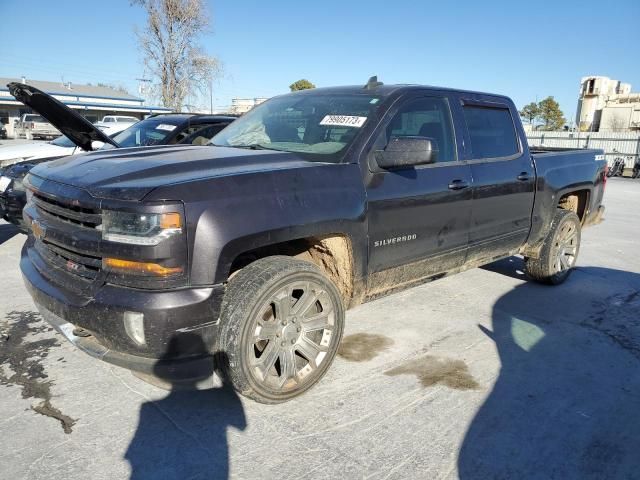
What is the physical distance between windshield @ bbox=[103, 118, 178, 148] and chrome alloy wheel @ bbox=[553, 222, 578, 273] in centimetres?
536

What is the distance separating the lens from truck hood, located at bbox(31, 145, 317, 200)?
2.54m

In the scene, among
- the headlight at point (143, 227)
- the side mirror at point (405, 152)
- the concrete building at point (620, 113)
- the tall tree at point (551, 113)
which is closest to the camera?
the headlight at point (143, 227)

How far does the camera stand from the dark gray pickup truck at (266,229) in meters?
2.45

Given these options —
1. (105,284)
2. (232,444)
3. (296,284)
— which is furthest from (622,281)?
(105,284)

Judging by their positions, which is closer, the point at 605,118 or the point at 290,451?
the point at 290,451

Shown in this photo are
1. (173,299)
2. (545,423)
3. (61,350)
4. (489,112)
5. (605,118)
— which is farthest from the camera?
(605,118)

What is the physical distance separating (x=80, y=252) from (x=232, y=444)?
1279 mm

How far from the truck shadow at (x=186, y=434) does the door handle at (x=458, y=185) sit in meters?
2.16

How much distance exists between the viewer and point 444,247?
3873 millimetres

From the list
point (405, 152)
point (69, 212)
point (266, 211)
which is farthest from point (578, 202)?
point (69, 212)

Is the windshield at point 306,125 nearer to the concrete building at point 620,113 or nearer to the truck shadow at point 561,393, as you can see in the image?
the truck shadow at point 561,393

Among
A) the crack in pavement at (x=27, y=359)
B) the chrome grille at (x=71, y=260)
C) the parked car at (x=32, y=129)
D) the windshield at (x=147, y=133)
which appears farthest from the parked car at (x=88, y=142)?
the parked car at (x=32, y=129)

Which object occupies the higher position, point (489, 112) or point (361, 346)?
point (489, 112)

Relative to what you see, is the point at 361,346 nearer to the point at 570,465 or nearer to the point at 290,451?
the point at 290,451
